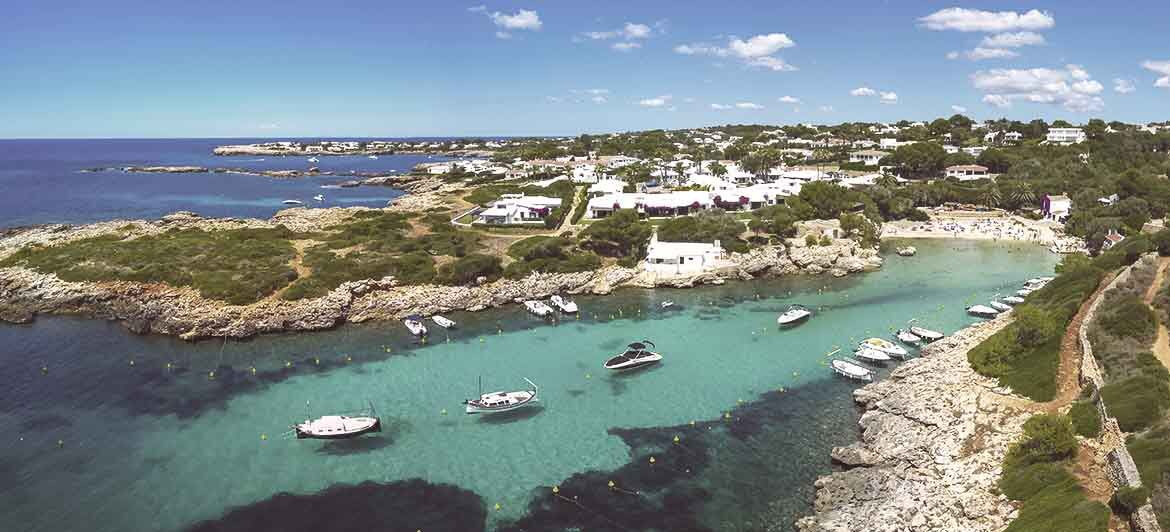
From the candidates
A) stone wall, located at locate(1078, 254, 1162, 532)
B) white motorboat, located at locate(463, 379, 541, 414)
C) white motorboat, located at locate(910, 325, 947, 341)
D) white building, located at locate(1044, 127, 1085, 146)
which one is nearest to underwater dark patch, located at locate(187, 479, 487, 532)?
white motorboat, located at locate(463, 379, 541, 414)

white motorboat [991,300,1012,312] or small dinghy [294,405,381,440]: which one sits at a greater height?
white motorboat [991,300,1012,312]

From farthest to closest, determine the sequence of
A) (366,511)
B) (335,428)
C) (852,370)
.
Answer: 1. (852,370)
2. (335,428)
3. (366,511)

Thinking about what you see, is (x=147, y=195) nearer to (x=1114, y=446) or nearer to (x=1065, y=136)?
(x=1114, y=446)

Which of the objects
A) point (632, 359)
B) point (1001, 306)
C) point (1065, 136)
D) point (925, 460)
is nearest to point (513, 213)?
point (632, 359)

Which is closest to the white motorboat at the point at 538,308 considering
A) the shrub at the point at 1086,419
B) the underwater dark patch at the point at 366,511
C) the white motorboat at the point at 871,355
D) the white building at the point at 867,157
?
the white motorboat at the point at 871,355

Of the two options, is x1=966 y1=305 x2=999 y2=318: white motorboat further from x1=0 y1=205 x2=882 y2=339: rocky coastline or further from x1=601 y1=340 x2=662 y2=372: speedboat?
x1=601 y1=340 x2=662 y2=372: speedboat
